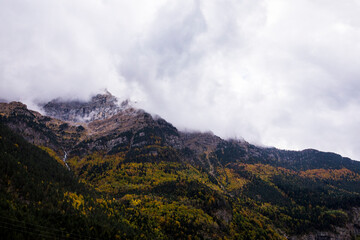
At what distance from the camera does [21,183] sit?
116 metres

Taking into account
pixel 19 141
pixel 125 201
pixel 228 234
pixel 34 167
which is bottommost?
pixel 228 234

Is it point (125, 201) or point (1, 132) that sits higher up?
point (1, 132)

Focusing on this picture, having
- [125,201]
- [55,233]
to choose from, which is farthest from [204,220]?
[55,233]

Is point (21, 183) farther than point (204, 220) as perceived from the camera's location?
No

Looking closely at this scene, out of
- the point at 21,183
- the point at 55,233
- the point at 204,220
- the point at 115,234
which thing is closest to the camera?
the point at 55,233

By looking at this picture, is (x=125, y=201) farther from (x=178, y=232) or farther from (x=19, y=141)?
(x=19, y=141)

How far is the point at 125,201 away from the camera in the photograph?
186375 millimetres

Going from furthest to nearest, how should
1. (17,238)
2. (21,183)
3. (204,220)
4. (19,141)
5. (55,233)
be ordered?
(19,141)
(204,220)
(21,183)
(55,233)
(17,238)

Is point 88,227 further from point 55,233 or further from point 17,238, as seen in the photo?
point 17,238

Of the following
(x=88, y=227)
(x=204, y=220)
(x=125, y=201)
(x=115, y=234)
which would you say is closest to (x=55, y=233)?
(x=88, y=227)

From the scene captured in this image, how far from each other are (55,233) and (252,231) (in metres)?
177

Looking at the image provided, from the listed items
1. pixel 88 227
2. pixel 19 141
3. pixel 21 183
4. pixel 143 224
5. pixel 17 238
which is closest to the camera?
pixel 17 238

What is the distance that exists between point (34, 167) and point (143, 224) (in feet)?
326

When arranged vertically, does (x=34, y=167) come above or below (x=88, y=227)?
above
